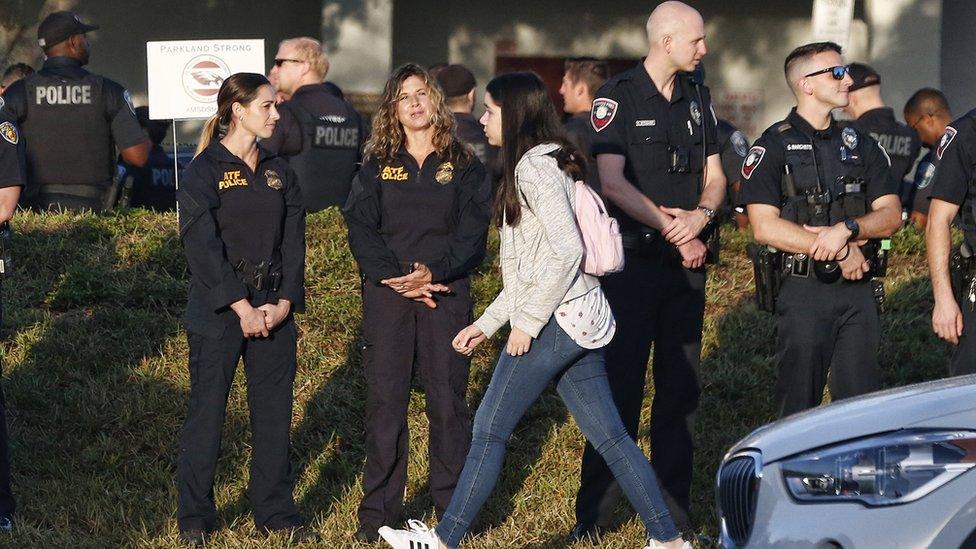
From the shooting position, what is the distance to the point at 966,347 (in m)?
6.05

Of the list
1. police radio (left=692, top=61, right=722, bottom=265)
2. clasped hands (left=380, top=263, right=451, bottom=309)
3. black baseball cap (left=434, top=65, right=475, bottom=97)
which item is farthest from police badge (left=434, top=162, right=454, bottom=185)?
black baseball cap (left=434, top=65, right=475, bottom=97)

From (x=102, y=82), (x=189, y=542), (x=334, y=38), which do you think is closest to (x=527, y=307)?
(x=189, y=542)

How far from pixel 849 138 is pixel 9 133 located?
353 centimetres

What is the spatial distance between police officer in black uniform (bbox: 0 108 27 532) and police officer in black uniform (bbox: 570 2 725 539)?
2.42 metres

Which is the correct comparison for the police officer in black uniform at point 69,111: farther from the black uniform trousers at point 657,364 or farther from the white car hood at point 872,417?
the white car hood at point 872,417

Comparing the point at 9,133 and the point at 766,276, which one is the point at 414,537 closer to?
the point at 766,276

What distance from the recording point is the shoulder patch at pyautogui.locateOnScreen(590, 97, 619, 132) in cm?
613

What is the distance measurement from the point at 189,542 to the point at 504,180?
2.10m

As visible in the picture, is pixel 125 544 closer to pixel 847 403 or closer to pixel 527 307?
pixel 527 307

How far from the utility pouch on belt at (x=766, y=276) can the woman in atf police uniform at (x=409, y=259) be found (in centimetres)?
116

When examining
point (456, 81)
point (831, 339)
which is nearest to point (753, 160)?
point (831, 339)

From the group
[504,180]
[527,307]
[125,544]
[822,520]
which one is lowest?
[125,544]

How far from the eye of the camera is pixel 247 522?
650 centimetres

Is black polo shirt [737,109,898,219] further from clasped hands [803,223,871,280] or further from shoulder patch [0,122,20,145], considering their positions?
shoulder patch [0,122,20,145]
